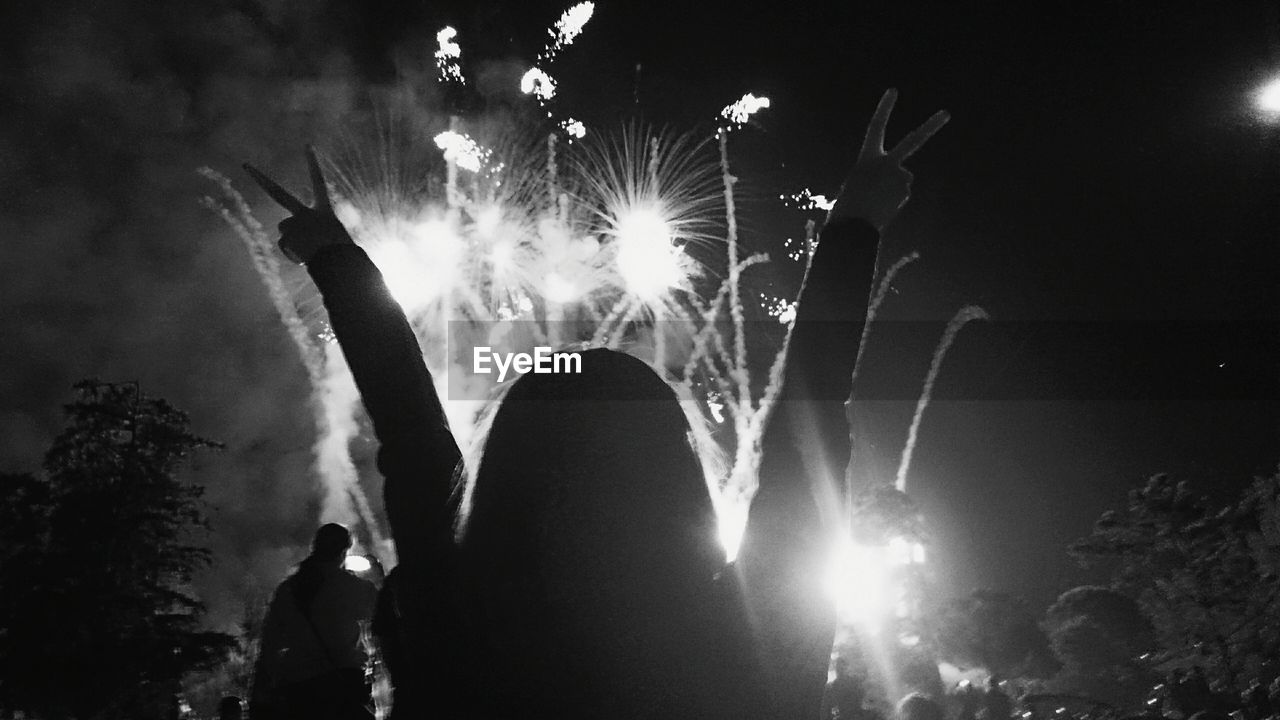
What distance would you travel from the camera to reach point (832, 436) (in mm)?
1310

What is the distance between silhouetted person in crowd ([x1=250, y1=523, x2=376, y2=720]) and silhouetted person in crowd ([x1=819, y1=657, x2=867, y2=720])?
30.9ft

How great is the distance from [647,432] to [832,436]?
1.21ft

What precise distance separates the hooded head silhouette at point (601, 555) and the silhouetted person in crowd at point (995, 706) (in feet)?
39.4

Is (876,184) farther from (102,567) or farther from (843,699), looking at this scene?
(102,567)

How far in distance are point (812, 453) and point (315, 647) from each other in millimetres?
3056

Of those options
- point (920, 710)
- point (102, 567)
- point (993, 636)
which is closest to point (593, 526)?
point (920, 710)

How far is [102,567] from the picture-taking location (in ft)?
61.0

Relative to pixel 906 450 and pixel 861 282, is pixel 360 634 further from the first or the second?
pixel 906 450

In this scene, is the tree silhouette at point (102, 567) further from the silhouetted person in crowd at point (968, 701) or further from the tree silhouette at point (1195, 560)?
the tree silhouette at point (1195, 560)

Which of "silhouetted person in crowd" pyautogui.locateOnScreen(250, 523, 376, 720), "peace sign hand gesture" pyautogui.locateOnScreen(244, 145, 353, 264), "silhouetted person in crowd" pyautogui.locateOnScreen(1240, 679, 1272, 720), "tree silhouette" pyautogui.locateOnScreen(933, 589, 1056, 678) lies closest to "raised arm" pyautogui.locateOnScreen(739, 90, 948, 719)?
"peace sign hand gesture" pyautogui.locateOnScreen(244, 145, 353, 264)

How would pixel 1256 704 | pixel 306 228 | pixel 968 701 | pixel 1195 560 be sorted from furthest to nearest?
pixel 1195 560 < pixel 968 701 < pixel 1256 704 < pixel 306 228

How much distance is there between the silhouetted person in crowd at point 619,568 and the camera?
3.50 ft

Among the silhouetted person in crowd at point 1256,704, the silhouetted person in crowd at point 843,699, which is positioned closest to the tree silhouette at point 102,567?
the silhouetted person in crowd at point 843,699

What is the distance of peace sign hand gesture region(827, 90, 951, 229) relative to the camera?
153cm
